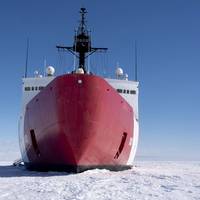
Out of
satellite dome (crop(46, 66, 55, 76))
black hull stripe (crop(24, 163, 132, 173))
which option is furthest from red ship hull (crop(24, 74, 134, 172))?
satellite dome (crop(46, 66, 55, 76))

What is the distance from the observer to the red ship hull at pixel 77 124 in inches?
595

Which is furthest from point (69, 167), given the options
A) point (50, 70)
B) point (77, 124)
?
point (50, 70)

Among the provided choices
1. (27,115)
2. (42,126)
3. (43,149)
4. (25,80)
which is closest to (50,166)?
(43,149)

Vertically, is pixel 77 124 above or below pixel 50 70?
below

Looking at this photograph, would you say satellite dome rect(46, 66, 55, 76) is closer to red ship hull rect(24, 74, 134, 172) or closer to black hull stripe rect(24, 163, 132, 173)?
red ship hull rect(24, 74, 134, 172)

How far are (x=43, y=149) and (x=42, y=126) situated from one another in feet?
3.52

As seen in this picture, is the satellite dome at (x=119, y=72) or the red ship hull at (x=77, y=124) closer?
the red ship hull at (x=77, y=124)

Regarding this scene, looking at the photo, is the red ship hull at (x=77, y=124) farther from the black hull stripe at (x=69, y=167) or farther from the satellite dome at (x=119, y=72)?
the satellite dome at (x=119, y=72)

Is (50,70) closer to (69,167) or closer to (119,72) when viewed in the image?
(119,72)

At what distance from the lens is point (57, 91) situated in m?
15.5

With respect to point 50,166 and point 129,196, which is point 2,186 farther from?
point 50,166

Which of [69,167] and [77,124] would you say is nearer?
[77,124]

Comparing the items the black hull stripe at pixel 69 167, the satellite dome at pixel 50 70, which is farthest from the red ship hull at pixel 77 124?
the satellite dome at pixel 50 70

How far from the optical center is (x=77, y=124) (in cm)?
1512
